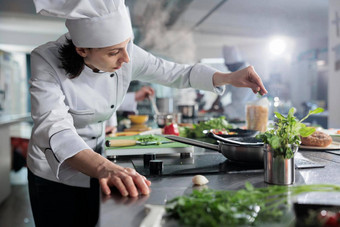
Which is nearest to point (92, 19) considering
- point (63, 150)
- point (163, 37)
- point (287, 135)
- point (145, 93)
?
point (63, 150)

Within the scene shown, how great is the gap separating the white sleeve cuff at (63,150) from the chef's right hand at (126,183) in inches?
7.3

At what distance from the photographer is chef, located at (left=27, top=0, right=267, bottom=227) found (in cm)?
104

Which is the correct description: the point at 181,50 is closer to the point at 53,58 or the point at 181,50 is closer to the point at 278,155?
the point at 53,58

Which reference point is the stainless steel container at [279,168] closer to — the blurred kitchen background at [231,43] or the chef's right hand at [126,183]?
the chef's right hand at [126,183]

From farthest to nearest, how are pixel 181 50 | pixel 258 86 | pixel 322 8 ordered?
pixel 181 50 < pixel 322 8 < pixel 258 86

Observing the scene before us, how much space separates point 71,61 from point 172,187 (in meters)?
0.71

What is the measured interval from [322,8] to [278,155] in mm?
6203

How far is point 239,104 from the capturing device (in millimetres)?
4492

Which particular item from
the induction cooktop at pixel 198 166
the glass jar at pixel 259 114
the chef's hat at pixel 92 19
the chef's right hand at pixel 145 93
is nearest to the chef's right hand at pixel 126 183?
the induction cooktop at pixel 198 166

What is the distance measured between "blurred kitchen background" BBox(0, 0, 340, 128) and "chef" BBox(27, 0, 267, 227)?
11.7 ft

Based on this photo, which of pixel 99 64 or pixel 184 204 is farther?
pixel 99 64

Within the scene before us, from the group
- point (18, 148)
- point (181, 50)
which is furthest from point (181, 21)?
point (18, 148)

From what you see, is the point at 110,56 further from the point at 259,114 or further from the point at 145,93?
the point at 145,93

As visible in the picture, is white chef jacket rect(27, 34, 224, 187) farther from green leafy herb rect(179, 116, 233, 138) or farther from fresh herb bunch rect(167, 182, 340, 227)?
fresh herb bunch rect(167, 182, 340, 227)
